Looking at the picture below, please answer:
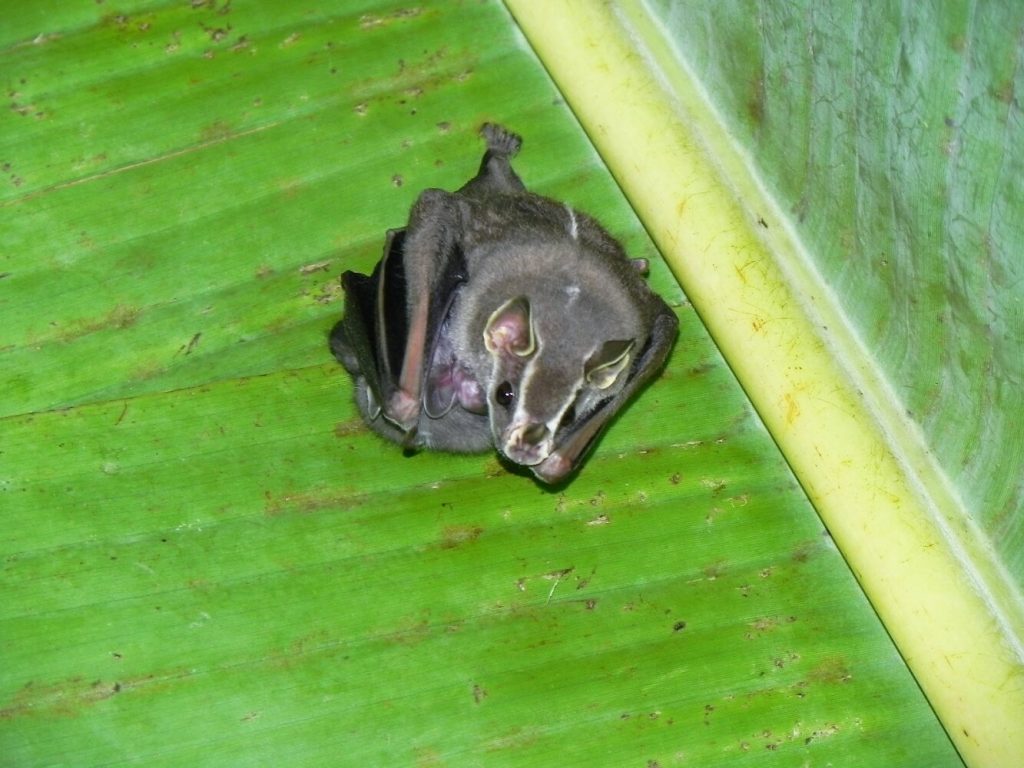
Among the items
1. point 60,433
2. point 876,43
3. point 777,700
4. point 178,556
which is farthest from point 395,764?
point 876,43

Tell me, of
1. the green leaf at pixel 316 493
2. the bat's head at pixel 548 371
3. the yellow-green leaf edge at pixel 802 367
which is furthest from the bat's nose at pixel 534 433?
the yellow-green leaf edge at pixel 802 367

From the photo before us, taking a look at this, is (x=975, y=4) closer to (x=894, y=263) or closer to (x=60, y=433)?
(x=894, y=263)

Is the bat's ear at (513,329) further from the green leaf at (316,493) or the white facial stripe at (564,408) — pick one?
the green leaf at (316,493)

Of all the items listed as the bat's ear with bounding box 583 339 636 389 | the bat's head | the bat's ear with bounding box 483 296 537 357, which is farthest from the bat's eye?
the bat's ear with bounding box 583 339 636 389

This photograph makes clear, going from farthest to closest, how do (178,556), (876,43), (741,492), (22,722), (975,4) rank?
(741,492) < (178,556) < (22,722) < (876,43) < (975,4)

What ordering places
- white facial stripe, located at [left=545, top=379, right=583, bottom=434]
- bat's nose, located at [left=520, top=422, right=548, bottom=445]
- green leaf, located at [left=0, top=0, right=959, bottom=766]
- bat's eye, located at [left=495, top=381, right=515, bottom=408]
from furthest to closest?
bat's eye, located at [left=495, top=381, right=515, bottom=408] < white facial stripe, located at [left=545, top=379, right=583, bottom=434] < bat's nose, located at [left=520, top=422, right=548, bottom=445] < green leaf, located at [left=0, top=0, right=959, bottom=766]

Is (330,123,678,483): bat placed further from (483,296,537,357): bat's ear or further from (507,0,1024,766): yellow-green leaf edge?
(507,0,1024,766): yellow-green leaf edge

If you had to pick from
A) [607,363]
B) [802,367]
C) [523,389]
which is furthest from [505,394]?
[802,367]
